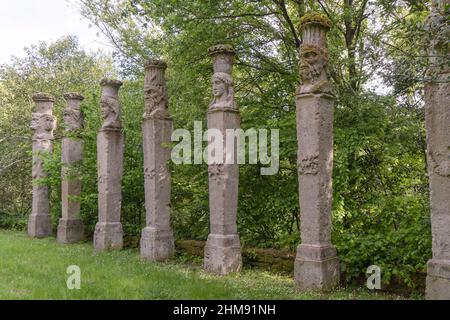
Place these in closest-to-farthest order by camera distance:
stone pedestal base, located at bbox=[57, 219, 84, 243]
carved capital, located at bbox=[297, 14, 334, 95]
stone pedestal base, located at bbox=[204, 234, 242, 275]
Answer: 1. carved capital, located at bbox=[297, 14, 334, 95]
2. stone pedestal base, located at bbox=[204, 234, 242, 275]
3. stone pedestal base, located at bbox=[57, 219, 84, 243]

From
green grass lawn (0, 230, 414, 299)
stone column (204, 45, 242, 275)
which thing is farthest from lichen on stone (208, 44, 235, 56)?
green grass lawn (0, 230, 414, 299)

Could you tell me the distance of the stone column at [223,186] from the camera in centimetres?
722

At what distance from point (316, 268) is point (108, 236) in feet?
17.4

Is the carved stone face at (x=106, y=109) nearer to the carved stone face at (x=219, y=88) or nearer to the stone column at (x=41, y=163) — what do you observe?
the carved stone face at (x=219, y=88)

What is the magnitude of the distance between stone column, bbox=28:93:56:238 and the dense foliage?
423 millimetres

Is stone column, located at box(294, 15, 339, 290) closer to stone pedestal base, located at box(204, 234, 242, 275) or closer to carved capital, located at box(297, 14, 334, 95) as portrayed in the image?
carved capital, located at box(297, 14, 334, 95)

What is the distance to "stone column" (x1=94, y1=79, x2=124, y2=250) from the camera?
9763 mm

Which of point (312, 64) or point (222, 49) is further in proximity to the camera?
point (222, 49)

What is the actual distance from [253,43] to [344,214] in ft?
15.6

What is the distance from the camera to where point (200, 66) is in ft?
33.0

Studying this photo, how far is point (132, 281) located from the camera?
6.13m

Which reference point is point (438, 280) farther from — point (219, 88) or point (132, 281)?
point (219, 88)

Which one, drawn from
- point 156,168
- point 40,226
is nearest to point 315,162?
point 156,168

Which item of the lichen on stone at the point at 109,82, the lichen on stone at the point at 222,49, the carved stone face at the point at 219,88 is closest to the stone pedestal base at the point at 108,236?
the lichen on stone at the point at 109,82
